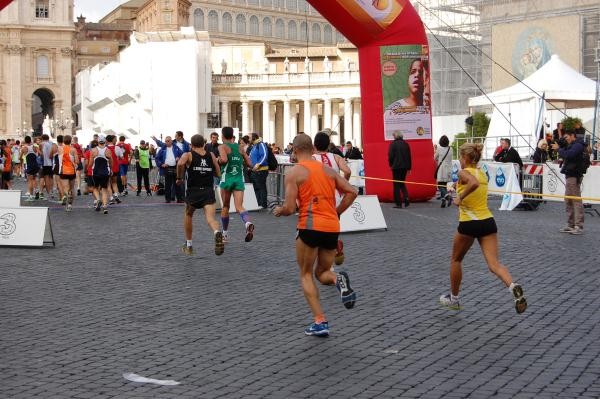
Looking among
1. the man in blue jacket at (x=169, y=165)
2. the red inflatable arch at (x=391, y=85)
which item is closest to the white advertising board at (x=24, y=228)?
the red inflatable arch at (x=391, y=85)

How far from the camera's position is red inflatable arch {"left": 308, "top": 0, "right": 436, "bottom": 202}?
70.9ft

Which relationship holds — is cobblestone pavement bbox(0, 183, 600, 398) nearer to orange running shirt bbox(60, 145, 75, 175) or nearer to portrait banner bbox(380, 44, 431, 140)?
orange running shirt bbox(60, 145, 75, 175)

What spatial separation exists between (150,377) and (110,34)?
419 ft

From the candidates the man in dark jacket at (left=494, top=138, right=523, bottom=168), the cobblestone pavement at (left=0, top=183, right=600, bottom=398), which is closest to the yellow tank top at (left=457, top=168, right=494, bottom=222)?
the cobblestone pavement at (left=0, top=183, right=600, bottom=398)

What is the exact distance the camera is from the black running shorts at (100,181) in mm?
20078

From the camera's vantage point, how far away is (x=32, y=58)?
105062 mm

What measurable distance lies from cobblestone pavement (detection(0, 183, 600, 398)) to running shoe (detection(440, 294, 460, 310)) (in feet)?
0.24

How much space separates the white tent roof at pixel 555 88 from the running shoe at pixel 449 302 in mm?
22967

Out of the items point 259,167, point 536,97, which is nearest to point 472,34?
point 536,97

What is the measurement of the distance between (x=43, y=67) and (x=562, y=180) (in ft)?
296

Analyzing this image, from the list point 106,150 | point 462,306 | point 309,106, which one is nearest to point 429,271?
point 462,306

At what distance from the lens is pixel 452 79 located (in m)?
49.2

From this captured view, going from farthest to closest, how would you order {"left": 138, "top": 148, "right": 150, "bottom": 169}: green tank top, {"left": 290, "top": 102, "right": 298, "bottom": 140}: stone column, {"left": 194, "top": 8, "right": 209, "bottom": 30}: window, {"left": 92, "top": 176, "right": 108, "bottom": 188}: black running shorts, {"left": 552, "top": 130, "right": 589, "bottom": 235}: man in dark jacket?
1. {"left": 194, "top": 8, "right": 209, "bottom": 30}: window
2. {"left": 290, "top": 102, "right": 298, "bottom": 140}: stone column
3. {"left": 138, "top": 148, "right": 150, "bottom": 169}: green tank top
4. {"left": 92, "top": 176, "right": 108, "bottom": 188}: black running shorts
5. {"left": 552, "top": 130, "right": 589, "bottom": 235}: man in dark jacket

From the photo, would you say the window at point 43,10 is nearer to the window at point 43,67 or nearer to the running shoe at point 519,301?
the window at point 43,67
